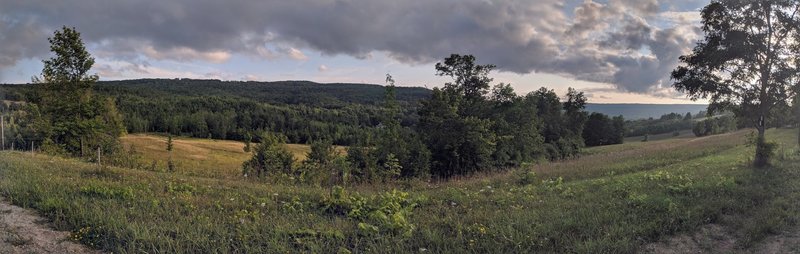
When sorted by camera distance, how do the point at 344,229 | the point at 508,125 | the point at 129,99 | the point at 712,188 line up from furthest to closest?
the point at 129,99
the point at 508,125
the point at 712,188
the point at 344,229

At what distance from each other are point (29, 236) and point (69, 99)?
2957 centimetres

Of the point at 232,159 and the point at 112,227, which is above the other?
the point at 112,227

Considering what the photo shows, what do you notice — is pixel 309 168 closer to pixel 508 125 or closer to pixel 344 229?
pixel 344 229

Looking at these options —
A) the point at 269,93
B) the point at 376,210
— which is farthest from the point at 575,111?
the point at 269,93

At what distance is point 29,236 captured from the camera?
572 cm

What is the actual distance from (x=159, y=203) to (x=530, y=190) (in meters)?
7.68

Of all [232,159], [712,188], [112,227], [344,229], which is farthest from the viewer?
[232,159]

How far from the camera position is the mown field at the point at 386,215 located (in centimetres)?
570

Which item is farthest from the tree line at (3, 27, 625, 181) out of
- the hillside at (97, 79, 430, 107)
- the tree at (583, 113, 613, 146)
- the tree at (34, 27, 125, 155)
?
the hillside at (97, 79, 430, 107)

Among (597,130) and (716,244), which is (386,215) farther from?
(597,130)

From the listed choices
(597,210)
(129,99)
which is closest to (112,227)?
(597,210)

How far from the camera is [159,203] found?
7.37m

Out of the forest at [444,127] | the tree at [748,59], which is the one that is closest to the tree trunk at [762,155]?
the tree at [748,59]

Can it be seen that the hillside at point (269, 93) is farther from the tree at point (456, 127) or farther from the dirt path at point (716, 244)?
the dirt path at point (716, 244)
